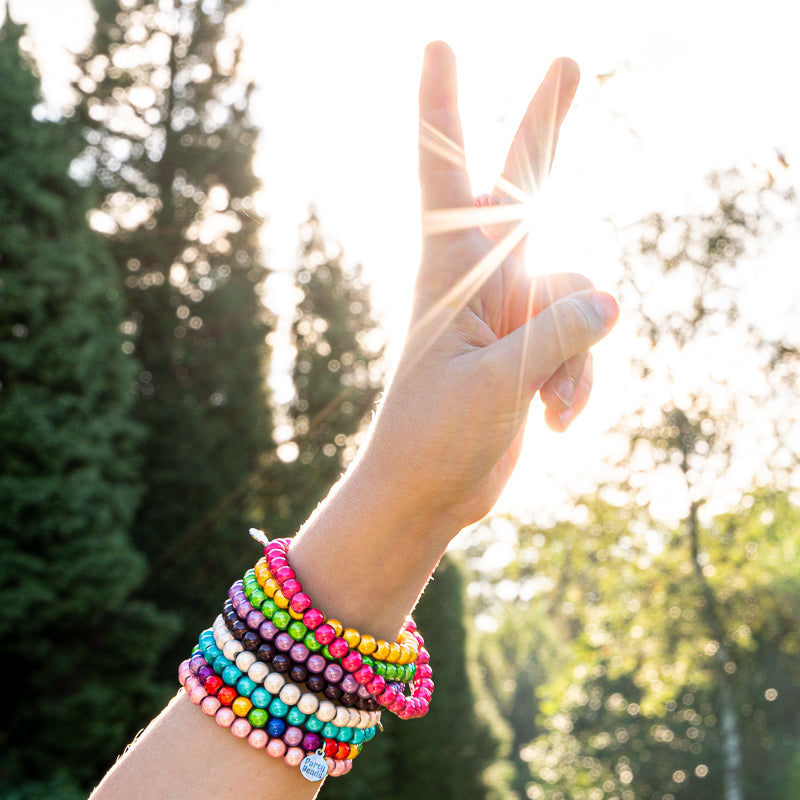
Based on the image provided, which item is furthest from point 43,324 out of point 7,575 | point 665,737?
point 665,737

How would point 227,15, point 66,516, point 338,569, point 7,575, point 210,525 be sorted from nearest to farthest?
point 338,569 → point 7,575 → point 66,516 → point 210,525 → point 227,15

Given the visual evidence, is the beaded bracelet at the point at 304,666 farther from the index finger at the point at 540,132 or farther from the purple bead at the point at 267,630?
the index finger at the point at 540,132

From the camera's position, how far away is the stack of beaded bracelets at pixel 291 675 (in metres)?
1.07

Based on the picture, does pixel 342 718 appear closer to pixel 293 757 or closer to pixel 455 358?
pixel 293 757

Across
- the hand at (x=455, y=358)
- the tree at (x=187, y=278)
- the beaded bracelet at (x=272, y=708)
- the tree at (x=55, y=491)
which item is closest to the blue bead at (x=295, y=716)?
the beaded bracelet at (x=272, y=708)

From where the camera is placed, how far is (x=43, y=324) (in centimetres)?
767

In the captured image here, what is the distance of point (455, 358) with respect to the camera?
116 centimetres

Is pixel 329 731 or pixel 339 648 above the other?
pixel 339 648

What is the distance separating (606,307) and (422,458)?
44 cm

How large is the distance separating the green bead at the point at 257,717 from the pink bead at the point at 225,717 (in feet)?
0.08

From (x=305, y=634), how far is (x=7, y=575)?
22.1 feet

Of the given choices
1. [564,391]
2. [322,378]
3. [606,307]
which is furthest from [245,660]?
[322,378]

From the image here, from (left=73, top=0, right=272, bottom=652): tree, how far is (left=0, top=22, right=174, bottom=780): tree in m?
1.38

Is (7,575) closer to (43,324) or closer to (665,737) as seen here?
(43,324)
